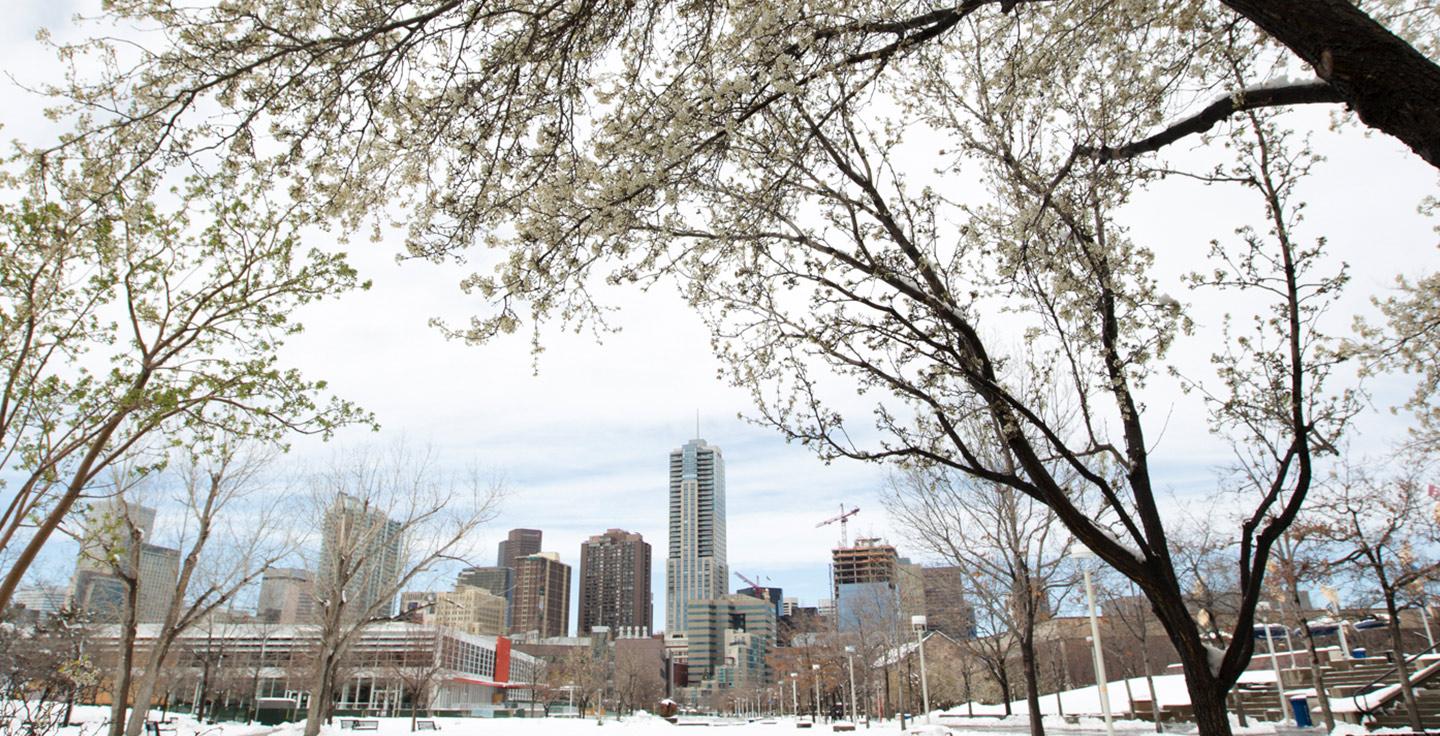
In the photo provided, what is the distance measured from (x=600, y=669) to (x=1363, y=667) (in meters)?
64.2

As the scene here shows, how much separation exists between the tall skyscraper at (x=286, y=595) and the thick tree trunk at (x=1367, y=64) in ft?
78.3

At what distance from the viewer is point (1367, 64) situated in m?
3.35

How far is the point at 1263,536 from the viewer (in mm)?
5949

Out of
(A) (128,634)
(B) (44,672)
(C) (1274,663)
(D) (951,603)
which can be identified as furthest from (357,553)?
(C) (1274,663)

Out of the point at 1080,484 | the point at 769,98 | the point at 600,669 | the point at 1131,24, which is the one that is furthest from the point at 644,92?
the point at 600,669

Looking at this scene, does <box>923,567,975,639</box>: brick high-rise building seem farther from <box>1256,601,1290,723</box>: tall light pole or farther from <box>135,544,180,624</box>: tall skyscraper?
<box>135,544,180,624</box>: tall skyscraper

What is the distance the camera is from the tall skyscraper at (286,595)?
21.8m

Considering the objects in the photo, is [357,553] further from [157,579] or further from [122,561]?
[157,579]

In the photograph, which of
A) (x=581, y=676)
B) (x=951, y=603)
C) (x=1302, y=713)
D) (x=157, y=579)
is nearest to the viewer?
(x=1302, y=713)

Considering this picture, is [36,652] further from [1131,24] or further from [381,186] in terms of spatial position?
[1131,24]

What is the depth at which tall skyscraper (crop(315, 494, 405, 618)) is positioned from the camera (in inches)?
814

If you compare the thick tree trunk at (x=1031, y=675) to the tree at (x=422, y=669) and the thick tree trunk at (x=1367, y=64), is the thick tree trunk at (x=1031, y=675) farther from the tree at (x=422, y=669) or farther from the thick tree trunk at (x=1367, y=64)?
the tree at (x=422, y=669)

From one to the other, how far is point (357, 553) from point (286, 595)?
108ft

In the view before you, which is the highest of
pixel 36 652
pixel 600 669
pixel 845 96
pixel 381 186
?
pixel 845 96
